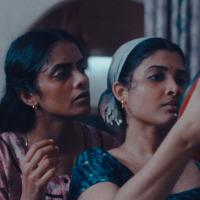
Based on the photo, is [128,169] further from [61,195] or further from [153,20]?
[153,20]

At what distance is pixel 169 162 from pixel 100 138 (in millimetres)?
258

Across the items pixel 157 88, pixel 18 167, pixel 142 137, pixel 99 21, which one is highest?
pixel 99 21

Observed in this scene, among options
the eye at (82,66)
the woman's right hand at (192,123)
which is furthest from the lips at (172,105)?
the eye at (82,66)

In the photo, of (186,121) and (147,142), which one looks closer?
(186,121)

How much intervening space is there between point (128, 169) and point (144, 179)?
129 millimetres

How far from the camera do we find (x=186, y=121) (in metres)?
1.14

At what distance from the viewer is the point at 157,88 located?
50.6 inches

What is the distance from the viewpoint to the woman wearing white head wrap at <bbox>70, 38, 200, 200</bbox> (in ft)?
4.08

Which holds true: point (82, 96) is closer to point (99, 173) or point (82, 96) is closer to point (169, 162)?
point (99, 173)

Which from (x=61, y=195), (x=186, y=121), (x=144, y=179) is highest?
(x=186, y=121)

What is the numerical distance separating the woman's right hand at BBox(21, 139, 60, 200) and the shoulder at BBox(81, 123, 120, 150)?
0.28ft

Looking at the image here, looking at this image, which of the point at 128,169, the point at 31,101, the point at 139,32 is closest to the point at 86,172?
the point at 128,169

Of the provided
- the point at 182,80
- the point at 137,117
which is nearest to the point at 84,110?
the point at 137,117

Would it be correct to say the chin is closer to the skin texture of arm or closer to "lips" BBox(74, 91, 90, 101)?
"lips" BBox(74, 91, 90, 101)
